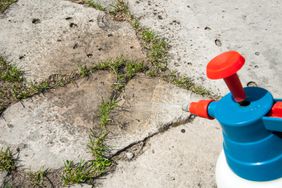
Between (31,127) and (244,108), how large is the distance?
103 centimetres

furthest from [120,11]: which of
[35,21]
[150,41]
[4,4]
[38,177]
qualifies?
[38,177]

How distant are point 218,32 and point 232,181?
111 centimetres

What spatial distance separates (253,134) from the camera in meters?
1.11

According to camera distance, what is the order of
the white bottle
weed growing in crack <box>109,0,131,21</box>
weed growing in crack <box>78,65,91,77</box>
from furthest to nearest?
weed growing in crack <box>109,0,131,21</box>, weed growing in crack <box>78,65,91,77</box>, the white bottle

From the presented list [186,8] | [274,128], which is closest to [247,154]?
[274,128]

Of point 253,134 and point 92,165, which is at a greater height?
point 253,134

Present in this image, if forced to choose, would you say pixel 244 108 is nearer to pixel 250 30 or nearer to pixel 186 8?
pixel 250 30

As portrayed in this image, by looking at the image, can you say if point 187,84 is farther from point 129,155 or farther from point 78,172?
point 78,172

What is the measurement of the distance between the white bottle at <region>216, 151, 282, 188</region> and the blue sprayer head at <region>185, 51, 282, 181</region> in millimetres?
18

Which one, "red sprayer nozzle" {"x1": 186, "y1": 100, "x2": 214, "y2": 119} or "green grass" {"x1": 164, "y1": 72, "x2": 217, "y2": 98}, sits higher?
"red sprayer nozzle" {"x1": 186, "y1": 100, "x2": 214, "y2": 119}

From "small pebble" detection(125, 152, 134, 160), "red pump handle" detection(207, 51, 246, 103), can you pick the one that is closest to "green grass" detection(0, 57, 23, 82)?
"small pebble" detection(125, 152, 134, 160)

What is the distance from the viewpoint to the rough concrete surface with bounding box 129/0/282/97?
6.59 ft

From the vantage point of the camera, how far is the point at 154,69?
2.06 metres

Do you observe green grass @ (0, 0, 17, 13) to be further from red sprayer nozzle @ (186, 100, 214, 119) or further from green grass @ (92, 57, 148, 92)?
red sprayer nozzle @ (186, 100, 214, 119)
